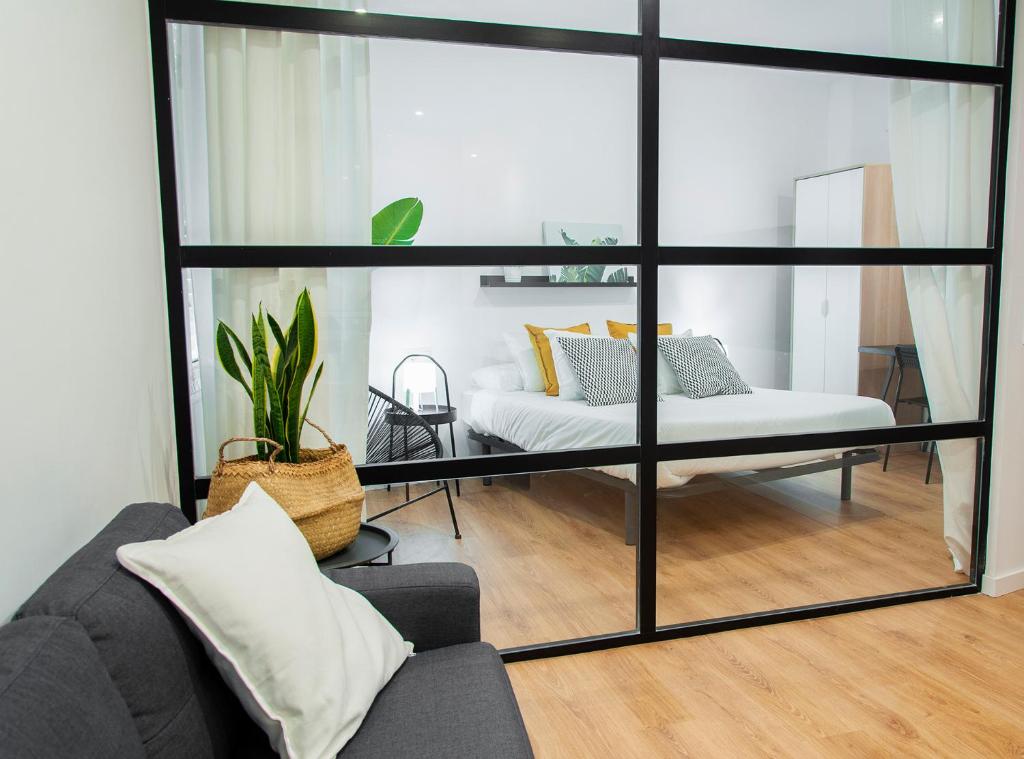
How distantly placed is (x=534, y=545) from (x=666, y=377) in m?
0.73

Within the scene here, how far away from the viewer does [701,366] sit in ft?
8.48

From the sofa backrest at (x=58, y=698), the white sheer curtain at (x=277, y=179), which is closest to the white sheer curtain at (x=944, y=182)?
the white sheer curtain at (x=277, y=179)

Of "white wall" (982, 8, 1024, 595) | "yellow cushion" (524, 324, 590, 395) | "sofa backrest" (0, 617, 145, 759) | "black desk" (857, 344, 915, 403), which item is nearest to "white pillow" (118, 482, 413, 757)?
"sofa backrest" (0, 617, 145, 759)

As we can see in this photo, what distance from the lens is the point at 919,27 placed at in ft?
9.00

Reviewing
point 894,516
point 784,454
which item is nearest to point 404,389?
point 784,454

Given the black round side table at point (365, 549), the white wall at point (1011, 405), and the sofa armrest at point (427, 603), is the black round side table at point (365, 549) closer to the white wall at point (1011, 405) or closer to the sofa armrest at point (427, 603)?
the sofa armrest at point (427, 603)

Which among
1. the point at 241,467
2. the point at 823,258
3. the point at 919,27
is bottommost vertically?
the point at 241,467

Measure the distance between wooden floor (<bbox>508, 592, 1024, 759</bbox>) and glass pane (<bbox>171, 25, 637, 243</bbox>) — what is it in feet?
4.66

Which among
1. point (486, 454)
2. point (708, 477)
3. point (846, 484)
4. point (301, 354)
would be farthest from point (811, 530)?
point (301, 354)

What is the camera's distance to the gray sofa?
2.83 ft

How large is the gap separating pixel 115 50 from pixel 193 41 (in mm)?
410

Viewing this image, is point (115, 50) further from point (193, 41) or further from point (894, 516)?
Answer: point (894, 516)

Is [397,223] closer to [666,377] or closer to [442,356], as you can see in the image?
[442,356]

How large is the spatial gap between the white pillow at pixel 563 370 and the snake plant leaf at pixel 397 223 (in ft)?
1.76
